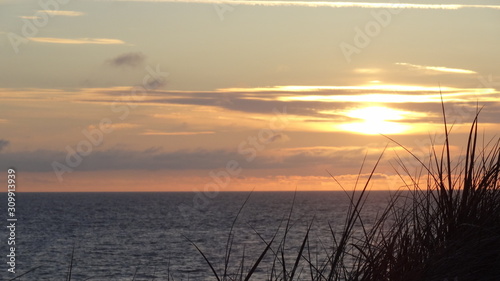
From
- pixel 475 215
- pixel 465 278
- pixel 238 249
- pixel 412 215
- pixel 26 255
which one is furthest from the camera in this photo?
pixel 26 255

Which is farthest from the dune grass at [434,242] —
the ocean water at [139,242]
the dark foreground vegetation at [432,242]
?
the ocean water at [139,242]

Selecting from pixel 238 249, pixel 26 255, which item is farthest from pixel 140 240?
pixel 238 249

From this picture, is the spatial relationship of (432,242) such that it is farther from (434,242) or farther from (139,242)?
(139,242)

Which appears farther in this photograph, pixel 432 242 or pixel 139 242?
pixel 139 242

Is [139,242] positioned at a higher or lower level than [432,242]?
higher

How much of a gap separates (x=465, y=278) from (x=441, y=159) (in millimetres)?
1203

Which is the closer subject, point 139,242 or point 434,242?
point 434,242

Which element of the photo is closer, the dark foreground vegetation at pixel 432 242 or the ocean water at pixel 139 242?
the dark foreground vegetation at pixel 432 242

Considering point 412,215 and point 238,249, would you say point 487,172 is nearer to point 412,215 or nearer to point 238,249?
point 412,215

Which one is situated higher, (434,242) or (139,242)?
(139,242)

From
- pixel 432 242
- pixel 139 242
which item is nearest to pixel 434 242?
pixel 432 242

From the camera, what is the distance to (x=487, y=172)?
13.3 ft

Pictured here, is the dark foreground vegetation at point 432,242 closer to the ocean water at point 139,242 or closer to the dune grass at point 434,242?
the dune grass at point 434,242

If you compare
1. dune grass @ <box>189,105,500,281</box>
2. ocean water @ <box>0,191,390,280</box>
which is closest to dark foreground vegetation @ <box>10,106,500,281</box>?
Answer: dune grass @ <box>189,105,500,281</box>
